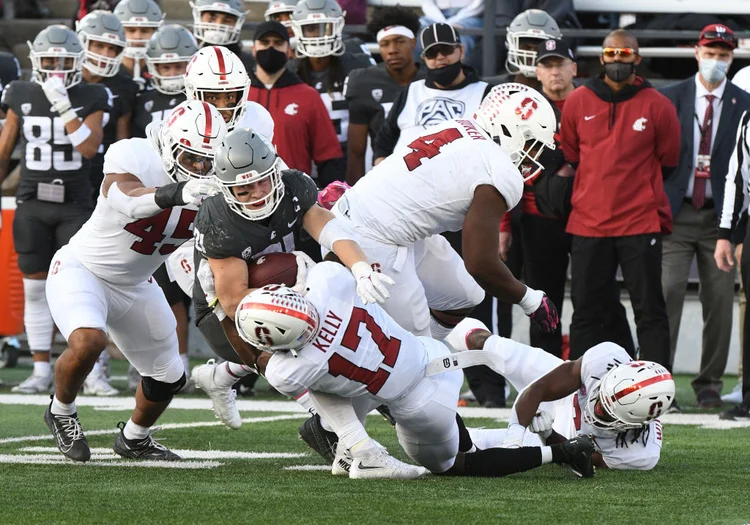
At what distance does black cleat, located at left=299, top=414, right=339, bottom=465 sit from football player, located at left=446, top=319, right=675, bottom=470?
484 millimetres

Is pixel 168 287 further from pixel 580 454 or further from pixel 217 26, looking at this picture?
pixel 580 454

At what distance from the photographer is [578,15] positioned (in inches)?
390

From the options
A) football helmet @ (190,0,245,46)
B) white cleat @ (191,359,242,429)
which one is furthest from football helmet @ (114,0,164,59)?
white cleat @ (191,359,242,429)

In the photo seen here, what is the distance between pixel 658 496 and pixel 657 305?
2.84m

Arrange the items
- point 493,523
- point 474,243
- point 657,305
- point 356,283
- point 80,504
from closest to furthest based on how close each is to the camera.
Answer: point 493,523, point 80,504, point 356,283, point 474,243, point 657,305

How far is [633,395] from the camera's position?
15.3 feet

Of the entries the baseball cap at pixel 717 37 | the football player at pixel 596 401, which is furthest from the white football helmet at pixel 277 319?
the baseball cap at pixel 717 37

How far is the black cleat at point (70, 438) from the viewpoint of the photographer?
4.91 m

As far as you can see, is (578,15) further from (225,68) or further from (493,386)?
(225,68)

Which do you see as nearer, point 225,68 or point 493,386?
point 225,68

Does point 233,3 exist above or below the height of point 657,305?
above

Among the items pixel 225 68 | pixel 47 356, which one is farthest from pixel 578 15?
pixel 225 68

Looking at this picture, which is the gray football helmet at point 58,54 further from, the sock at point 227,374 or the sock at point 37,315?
the sock at point 227,374

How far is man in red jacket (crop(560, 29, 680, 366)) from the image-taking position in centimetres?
683
